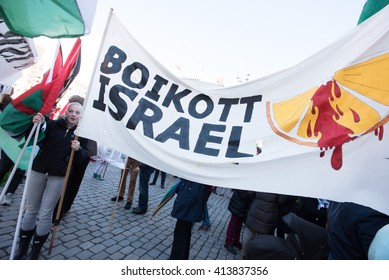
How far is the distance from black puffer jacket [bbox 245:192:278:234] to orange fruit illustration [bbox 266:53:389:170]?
2.00 meters

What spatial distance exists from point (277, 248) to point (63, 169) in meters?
2.80

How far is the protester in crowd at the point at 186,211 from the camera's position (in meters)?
3.44

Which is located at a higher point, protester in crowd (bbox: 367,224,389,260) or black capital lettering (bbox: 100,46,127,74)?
black capital lettering (bbox: 100,46,127,74)

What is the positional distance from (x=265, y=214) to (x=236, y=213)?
2.90ft

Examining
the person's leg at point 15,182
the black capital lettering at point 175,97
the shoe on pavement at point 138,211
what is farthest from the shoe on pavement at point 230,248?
the person's leg at point 15,182

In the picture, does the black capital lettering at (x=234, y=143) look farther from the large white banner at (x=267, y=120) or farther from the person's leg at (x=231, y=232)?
the person's leg at (x=231, y=232)

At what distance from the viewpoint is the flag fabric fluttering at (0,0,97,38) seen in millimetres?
2248

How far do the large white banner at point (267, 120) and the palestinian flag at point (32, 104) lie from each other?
0.33 meters

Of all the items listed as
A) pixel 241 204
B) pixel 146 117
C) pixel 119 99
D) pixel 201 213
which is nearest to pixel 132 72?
pixel 119 99

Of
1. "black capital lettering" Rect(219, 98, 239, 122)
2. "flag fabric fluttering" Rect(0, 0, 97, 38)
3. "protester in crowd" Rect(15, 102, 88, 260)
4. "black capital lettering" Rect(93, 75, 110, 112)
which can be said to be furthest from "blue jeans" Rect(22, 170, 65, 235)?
"black capital lettering" Rect(219, 98, 239, 122)

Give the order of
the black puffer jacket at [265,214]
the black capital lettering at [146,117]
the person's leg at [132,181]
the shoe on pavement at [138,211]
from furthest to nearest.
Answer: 1. the person's leg at [132,181]
2. the shoe on pavement at [138,211]
3. the black puffer jacket at [265,214]
4. the black capital lettering at [146,117]

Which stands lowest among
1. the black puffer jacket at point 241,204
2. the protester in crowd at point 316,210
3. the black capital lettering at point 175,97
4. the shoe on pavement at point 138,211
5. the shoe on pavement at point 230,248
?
the shoe on pavement at point 138,211

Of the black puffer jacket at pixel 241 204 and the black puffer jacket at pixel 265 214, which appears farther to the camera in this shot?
the black puffer jacket at pixel 241 204

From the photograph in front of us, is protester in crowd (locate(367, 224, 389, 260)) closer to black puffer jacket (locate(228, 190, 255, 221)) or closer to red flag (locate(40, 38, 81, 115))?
black puffer jacket (locate(228, 190, 255, 221))
